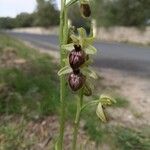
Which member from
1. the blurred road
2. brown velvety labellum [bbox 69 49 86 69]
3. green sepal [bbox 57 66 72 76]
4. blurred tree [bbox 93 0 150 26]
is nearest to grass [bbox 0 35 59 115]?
green sepal [bbox 57 66 72 76]

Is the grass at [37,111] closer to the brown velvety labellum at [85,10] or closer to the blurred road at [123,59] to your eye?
the brown velvety labellum at [85,10]

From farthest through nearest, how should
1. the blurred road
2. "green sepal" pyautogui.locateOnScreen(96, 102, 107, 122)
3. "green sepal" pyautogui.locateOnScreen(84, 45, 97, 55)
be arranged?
the blurred road
"green sepal" pyautogui.locateOnScreen(96, 102, 107, 122)
"green sepal" pyautogui.locateOnScreen(84, 45, 97, 55)

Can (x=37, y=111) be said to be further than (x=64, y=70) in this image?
Yes

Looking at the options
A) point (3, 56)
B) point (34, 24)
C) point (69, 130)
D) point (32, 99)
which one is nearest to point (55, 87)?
point (32, 99)

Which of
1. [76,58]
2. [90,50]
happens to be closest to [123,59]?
[90,50]

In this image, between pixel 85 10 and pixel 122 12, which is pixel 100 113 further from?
pixel 122 12

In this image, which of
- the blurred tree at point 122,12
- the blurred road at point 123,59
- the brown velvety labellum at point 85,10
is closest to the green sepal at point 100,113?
the brown velvety labellum at point 85,10

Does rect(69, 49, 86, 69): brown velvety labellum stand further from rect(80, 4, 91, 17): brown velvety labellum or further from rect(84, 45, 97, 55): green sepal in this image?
rect(80, 4, 91, 17): brown velvety labellum
